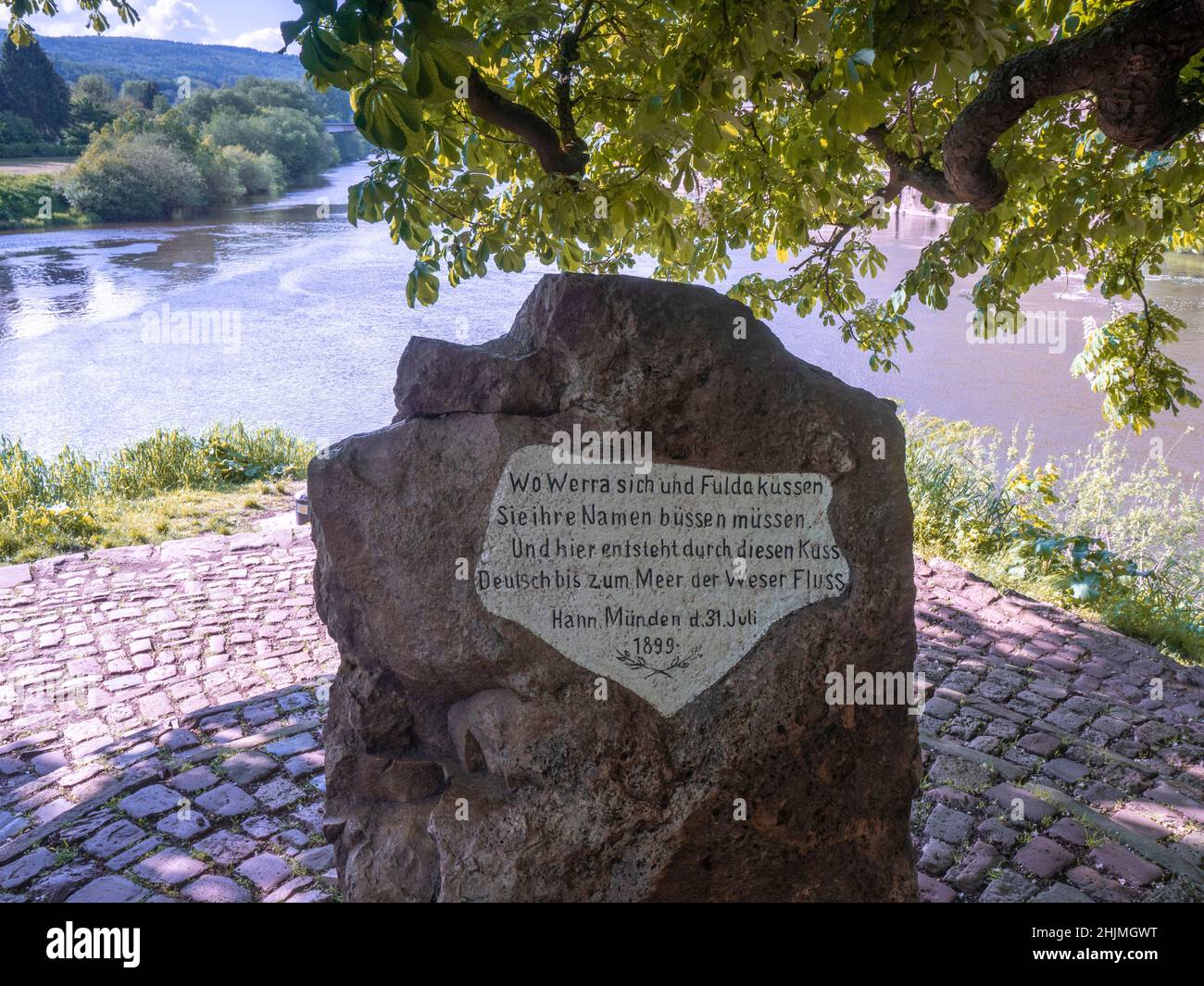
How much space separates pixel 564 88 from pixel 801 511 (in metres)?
2.52

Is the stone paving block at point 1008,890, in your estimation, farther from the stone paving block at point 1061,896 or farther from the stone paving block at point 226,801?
the stone paving block at point 226,801

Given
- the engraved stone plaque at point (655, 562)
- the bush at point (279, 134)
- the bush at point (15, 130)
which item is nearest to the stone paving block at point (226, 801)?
the engraved stone plaque at point (655, 562)

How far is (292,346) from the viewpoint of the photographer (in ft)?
55.2

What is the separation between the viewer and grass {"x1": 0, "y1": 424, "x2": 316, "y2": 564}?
8047mm

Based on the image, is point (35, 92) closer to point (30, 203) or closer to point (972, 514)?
point (30, 203)

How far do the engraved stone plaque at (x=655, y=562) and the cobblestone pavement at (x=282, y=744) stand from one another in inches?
52.4

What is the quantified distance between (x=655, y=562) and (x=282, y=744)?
97.2 inches

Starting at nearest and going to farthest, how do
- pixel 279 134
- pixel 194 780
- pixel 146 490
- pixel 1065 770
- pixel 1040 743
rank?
pixel 194 780, pixel 1065 770, pixel 1040 743, pixel 146 490, pixel 279 134

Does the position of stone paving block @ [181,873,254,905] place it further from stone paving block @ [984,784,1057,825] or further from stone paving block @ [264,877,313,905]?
stone paving block @ [984,784,1057,825]

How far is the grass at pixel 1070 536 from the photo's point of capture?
6.55m

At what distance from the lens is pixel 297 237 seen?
24.9 meters

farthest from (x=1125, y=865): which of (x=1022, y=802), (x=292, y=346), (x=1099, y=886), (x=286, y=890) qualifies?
(x=292, y=346)

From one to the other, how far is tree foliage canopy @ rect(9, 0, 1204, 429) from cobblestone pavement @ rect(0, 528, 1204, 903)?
1.91m

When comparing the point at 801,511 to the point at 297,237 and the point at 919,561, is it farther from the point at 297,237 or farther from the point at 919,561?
the point at 297,237
